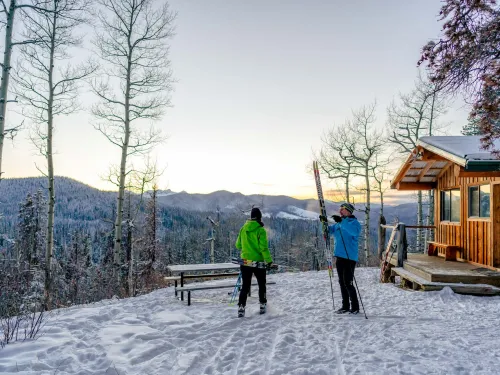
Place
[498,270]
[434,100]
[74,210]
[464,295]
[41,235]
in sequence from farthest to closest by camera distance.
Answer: [74,210], [41,235], [434,100], [498,270], [464,295]

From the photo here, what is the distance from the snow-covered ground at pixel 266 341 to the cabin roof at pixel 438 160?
11.3ft

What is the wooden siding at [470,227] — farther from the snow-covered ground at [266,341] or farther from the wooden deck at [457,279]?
the snow-covered ground at [266,341]

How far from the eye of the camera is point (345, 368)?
4.25m

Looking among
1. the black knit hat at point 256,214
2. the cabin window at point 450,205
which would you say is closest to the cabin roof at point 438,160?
the cabin window at point 450,205

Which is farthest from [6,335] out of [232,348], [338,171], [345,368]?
[338,171]

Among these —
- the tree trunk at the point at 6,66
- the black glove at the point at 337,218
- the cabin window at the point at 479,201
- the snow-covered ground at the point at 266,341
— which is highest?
the tree trunk at the point at 6,66

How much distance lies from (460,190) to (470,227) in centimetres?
142

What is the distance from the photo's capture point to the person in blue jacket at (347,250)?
6961mm

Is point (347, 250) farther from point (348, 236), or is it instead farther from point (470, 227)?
point (470, 227)

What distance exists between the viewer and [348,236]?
7.05 metres

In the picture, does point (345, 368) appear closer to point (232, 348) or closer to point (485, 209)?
point (232, 348)

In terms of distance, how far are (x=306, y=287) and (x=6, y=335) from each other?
7.94 m


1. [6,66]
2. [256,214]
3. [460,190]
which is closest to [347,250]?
[256,214]

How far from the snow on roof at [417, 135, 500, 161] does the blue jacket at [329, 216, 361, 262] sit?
4300mm
